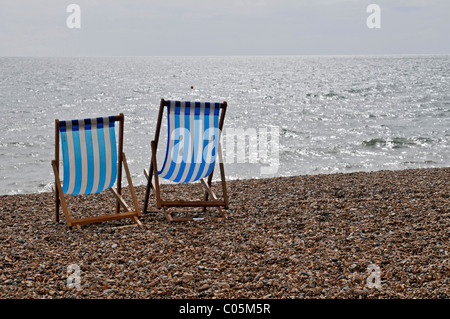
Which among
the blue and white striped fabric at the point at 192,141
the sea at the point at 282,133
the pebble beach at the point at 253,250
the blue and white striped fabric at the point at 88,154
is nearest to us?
the pebble beach at the point at 253,250

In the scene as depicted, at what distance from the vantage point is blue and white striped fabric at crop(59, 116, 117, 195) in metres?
4.33

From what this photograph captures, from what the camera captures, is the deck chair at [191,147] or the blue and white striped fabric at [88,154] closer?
the blue and white striped fabric at [88,154]

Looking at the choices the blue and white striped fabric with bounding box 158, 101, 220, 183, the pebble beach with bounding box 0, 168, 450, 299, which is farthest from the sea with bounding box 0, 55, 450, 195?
the pebble beach with bounding box 0, 168, 450, 299

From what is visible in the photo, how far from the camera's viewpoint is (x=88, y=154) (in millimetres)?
4430

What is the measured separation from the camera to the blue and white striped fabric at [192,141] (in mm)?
4555

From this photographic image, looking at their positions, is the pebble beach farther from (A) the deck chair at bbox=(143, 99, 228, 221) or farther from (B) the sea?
(B) the sea

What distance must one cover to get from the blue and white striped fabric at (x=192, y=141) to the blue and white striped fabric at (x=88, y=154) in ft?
1.69

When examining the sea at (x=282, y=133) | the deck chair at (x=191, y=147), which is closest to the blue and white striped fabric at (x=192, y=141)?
the deck chair at (x=191, y=147)

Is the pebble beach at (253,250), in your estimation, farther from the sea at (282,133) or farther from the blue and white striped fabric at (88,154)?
the sea at (282,133)

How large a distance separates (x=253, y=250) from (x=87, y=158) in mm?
1763

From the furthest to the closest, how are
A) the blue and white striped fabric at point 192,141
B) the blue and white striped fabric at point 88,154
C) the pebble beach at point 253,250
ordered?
1. the blue and white striped fabric at point 192,141
2. the blue and white striped fabric at point 88,154
3. the pebble beach at point 253,250

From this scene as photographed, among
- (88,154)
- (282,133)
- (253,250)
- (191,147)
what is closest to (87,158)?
(88,154)
